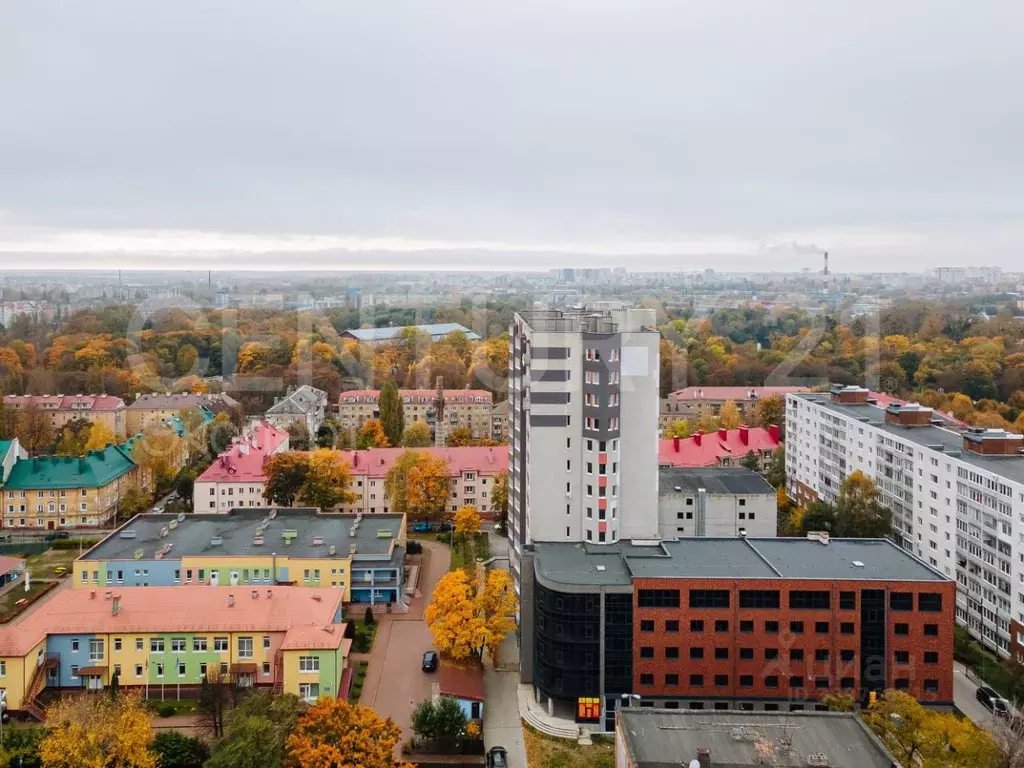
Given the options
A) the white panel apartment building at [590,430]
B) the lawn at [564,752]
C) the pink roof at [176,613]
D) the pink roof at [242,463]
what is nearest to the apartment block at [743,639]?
the lawn at [564,752]

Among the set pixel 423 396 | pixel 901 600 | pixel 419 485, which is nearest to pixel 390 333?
pixel 423 396

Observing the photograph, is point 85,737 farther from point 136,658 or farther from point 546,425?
point 546,425

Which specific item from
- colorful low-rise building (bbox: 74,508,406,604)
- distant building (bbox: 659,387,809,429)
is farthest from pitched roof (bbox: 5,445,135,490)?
distant building (bbox: 659,387,809,429)

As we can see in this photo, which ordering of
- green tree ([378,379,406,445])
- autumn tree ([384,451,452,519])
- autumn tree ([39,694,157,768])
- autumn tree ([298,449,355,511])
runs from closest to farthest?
autumn tree ([39,694,157,768])
autumn tree ([298,449,355,511])
autumn tree ([384,451,452,519])
green tree ([378,379,406,445])

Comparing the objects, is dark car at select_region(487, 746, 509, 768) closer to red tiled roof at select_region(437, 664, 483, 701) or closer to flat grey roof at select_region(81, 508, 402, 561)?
red tiled roof at select_region(437, 664, 483, 701)

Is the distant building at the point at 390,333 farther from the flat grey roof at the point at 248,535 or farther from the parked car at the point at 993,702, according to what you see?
the parked car at the point at 993,702
